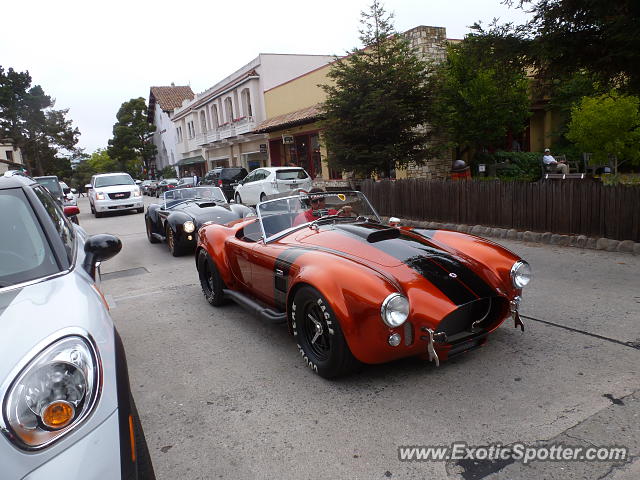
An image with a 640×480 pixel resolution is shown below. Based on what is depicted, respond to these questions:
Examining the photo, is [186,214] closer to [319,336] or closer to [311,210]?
[311,210]

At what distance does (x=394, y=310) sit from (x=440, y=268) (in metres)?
0.72

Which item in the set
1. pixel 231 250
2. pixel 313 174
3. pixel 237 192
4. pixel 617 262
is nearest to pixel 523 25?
pixel 617 262

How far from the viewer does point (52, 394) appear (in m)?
1.69

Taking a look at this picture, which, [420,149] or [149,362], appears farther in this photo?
[420,149]

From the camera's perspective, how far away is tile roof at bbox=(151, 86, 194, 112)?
54744 mm

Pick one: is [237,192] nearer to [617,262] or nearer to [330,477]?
[617,262]

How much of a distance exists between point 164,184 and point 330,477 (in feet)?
107

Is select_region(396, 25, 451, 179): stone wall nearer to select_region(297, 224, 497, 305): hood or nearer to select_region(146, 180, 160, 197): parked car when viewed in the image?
select_region(297, 224, 497, 305): hood

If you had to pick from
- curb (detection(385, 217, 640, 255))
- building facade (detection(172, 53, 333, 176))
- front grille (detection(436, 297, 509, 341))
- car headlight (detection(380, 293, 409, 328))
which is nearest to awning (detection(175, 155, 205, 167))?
building facade (detection(172, 53, 333, 176))

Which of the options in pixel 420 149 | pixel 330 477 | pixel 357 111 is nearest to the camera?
pixel 330 477

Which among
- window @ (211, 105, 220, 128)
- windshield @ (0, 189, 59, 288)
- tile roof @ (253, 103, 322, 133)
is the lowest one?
windshield @ (0, 189, 59, 288)

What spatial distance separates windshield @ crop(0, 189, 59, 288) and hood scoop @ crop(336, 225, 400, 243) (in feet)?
7.89

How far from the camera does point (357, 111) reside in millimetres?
12930

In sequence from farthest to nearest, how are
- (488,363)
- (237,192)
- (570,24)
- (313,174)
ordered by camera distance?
(313,174) < (237,192) < (570,24) < (488,363)
